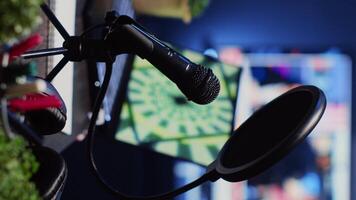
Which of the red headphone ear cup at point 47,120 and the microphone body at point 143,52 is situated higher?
the microphone body at point 143,52

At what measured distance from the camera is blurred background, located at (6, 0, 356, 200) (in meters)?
1.85

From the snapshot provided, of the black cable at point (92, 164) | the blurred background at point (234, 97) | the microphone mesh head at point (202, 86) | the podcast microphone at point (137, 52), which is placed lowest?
the blurred background at point (234, 97)

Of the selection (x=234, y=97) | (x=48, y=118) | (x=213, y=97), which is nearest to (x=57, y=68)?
(x=48, y=118)

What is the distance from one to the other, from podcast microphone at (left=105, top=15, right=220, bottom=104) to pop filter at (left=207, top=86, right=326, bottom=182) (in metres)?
0.09

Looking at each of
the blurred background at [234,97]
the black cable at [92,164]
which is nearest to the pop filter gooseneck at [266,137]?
the black cable at [92,164]

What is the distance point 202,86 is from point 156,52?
0.07 metres

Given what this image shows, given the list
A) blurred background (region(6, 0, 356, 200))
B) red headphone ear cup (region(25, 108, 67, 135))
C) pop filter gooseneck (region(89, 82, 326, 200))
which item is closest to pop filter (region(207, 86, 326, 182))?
pop filter gooseneck (region(89, 82, 326, 200))

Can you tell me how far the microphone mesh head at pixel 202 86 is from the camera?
0.55 m

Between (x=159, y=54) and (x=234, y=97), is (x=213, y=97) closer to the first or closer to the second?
(x=159, y=54)

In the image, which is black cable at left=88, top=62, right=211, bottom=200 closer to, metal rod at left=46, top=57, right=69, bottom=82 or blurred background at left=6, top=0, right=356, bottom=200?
metal rod at left=46, top=57, right=69, bottom=82

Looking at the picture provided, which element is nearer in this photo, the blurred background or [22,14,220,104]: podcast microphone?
[22,14,220,104]: podcast microphone

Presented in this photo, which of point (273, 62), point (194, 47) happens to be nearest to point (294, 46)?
point (273, 62)

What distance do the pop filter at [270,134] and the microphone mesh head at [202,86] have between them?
0.07m

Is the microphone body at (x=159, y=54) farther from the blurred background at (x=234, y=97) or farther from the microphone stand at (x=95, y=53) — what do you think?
the blurred background at (x=234, y=97)
